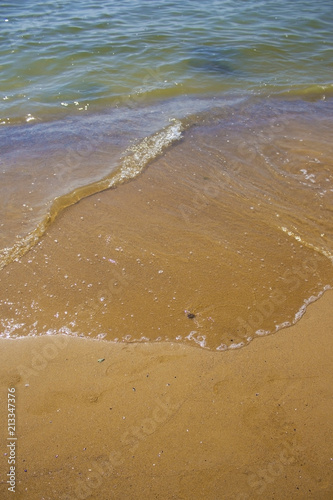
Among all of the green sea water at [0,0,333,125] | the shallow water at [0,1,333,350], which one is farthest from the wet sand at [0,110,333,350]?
the green sea water at [0,0,333,125]

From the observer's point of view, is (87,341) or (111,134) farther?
(111,134)

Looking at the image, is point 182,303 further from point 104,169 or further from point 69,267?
point 104,169

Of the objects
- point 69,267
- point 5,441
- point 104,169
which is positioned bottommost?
point 5,441

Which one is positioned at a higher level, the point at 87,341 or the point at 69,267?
the point at 69,267

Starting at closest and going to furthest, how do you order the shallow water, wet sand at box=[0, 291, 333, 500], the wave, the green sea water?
wet sand at box=[0, 291, 333, 500] → the shallow water → the wave → the green sea water

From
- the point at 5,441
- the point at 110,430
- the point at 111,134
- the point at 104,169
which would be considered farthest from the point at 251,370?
the point at 111,134

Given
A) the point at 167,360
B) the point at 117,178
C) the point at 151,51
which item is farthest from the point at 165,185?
the point at 151,51

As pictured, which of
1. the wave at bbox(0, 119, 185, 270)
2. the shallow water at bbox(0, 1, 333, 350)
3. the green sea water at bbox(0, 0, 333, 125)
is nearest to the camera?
the shallow water at bbox(0, 1, 333, 350)

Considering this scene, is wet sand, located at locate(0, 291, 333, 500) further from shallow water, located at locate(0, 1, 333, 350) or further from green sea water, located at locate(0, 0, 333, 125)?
green sea water, located at locate(0, 0, 333, 125)
